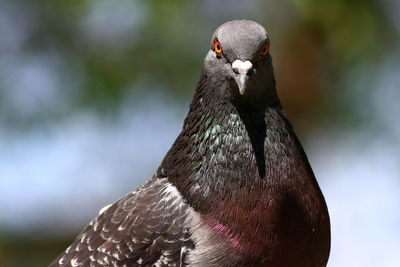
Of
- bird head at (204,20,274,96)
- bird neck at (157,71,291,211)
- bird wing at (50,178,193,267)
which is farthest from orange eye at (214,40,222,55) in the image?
bird wing at (50,178,193,267)

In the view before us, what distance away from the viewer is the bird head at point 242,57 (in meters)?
6.46

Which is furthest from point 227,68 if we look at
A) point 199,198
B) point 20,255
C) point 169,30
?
point 20,255

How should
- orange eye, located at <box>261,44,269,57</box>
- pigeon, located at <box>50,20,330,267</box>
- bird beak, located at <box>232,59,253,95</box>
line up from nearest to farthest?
bird beak, located at <box>232,59,253,95</box> < pigeon, located at <box>50,20,330,267</box> < orange eye, located at <box>261,44,269,57</box>

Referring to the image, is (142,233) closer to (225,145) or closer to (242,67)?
(225,145)

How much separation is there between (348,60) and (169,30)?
3.31 meters

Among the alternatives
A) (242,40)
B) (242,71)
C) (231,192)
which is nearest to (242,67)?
(242,71)

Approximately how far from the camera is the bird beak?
20.7 ft

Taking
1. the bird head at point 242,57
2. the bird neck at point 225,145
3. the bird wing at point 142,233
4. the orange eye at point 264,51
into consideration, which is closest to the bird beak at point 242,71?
the bird head at point 242,57

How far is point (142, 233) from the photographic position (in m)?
6.89

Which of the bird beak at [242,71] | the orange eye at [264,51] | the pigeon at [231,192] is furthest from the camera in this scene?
the orange eye at [264,51]

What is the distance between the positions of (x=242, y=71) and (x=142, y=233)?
1634 mm

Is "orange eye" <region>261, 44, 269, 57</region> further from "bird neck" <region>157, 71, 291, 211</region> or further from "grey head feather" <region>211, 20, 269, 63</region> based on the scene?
→ "bird neck" <region>157, 71, 291, 211</region>

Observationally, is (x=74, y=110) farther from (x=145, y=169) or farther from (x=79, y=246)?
(x=79, y=246)

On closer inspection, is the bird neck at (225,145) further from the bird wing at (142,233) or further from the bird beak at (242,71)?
the bird beak at (242,71)
